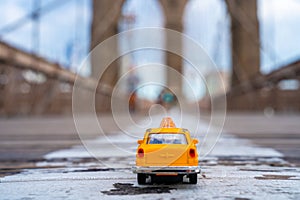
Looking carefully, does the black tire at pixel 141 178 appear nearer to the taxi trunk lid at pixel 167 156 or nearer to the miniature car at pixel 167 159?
the miniature car at pixel 167 159

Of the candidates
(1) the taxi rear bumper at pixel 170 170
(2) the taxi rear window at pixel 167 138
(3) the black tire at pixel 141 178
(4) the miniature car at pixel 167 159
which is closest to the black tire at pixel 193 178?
(4) the miniature car at pixel 167 159

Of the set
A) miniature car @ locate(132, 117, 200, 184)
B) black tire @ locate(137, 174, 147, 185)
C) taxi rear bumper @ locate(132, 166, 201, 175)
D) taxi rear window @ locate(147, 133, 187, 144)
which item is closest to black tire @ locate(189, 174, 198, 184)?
miniature car @ locate(132, 117, 200, 184)

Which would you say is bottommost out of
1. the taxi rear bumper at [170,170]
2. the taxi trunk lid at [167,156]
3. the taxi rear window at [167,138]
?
the taxi rear bumper at [170,170]

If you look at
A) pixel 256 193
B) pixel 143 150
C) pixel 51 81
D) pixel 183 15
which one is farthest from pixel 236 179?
pixel 183 15

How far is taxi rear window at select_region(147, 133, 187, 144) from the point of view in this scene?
5.85 m

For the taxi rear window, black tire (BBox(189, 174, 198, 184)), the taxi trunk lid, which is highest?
the taxi rear window

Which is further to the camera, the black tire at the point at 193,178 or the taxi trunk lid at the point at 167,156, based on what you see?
the black tire at the point at 193,178

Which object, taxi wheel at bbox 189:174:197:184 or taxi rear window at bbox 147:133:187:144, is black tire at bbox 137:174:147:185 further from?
taxi wheel at bbox 189:174:197:184

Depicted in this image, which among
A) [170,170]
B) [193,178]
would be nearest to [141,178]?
[170,170]

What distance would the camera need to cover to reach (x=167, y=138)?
5930 millimetres

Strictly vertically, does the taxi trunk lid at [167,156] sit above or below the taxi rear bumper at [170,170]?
above

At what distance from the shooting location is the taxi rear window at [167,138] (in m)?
5.85

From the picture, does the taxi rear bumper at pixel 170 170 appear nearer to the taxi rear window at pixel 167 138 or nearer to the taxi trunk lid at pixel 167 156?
the taxi trunk lid at pixel 167 156

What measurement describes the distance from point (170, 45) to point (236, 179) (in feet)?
283
